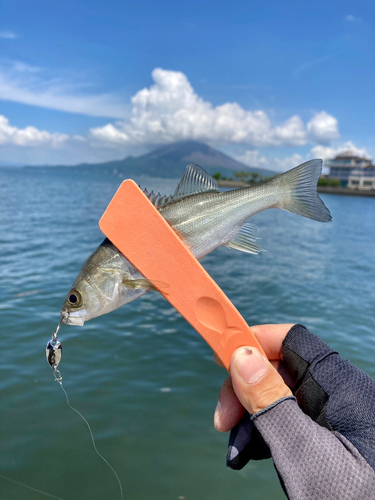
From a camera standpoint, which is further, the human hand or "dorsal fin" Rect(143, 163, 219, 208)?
"dorsal fin" Rect(143, 163, 219, 208)

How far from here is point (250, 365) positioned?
249 cm

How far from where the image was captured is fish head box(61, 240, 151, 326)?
8.00 ft

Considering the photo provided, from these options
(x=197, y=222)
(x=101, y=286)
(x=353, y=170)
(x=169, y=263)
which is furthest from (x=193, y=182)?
(x=353, y=170)

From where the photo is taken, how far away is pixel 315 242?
2984 centimetres

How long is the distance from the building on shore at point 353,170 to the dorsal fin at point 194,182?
149225mm

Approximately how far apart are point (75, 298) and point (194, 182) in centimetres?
125

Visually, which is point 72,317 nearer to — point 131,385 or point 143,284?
point 143,284

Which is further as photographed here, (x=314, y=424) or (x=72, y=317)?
(x=72, y=317)

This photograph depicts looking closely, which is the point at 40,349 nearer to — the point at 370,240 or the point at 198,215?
the point at 198,215

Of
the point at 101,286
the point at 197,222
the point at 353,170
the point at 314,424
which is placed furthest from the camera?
the point at 353,170

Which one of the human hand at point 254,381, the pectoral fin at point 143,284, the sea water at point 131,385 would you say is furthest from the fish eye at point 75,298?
the sea water at point 131,385

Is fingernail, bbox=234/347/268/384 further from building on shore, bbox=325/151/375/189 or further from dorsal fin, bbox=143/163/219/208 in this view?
building on shore, bbox=325/151/375/189

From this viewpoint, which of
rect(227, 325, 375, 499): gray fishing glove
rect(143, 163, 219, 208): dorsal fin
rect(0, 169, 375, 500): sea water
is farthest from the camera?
rect(0, 169, 375, 500): sea water

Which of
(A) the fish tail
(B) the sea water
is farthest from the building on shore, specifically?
(A) the fish tail
